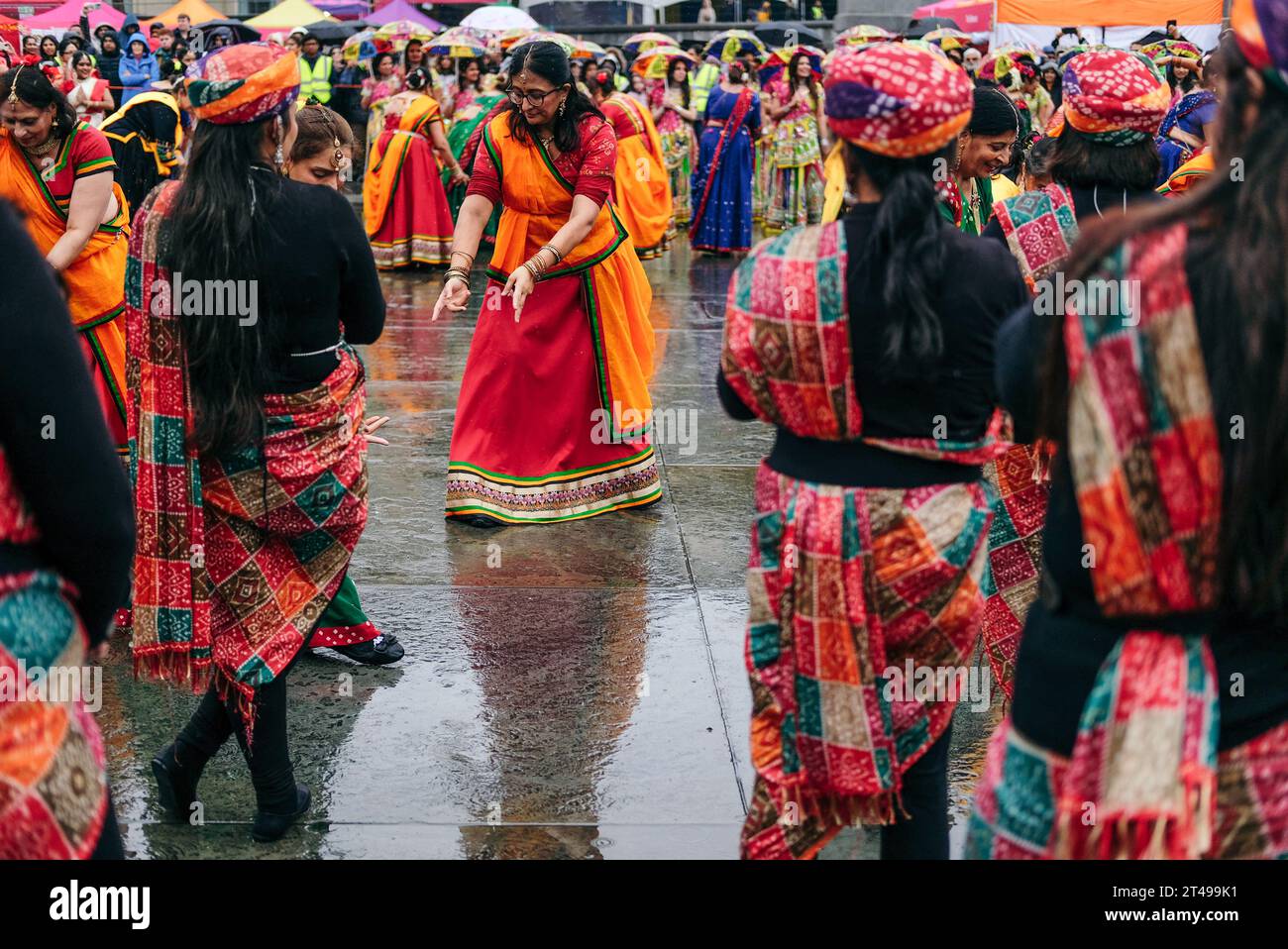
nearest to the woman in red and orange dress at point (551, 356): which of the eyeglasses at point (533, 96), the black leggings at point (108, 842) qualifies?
the eyeglasses at point (533, 96)

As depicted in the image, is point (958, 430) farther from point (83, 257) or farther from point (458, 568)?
point (83, 257)

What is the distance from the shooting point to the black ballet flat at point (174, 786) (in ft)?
11.9

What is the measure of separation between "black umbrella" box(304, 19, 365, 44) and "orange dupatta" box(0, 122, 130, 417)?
67.0 ft

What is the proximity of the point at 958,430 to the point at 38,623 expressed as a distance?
1.58 meters

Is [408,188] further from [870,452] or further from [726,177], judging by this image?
[870,452]

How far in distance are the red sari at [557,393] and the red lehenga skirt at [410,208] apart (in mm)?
7932

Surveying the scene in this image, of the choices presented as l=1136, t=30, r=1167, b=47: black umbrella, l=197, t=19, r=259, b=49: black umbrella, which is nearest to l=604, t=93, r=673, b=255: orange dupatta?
l=1136, t=30, r=1167, b=47: black umbrella

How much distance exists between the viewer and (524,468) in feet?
19.8

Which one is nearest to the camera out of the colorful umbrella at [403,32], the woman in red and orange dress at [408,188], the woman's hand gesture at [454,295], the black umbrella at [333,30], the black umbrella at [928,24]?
the woman's hand gesture at [454,295]

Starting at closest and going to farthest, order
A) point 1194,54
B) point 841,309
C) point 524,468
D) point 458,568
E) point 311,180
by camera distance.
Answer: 1. point 841,309
2. point 311,180
3. point 458,568
4. point 524,468
5. point 1194,54


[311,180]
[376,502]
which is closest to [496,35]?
[376,502]

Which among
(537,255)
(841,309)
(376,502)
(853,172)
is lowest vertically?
(376,502)

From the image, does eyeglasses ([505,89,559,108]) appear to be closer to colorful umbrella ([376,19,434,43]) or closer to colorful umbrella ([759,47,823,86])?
colorful umbrella ([759,47,823,86])

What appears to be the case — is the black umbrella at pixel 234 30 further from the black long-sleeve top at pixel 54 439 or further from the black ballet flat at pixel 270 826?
the black long-sleeve top at pixel 54 439
